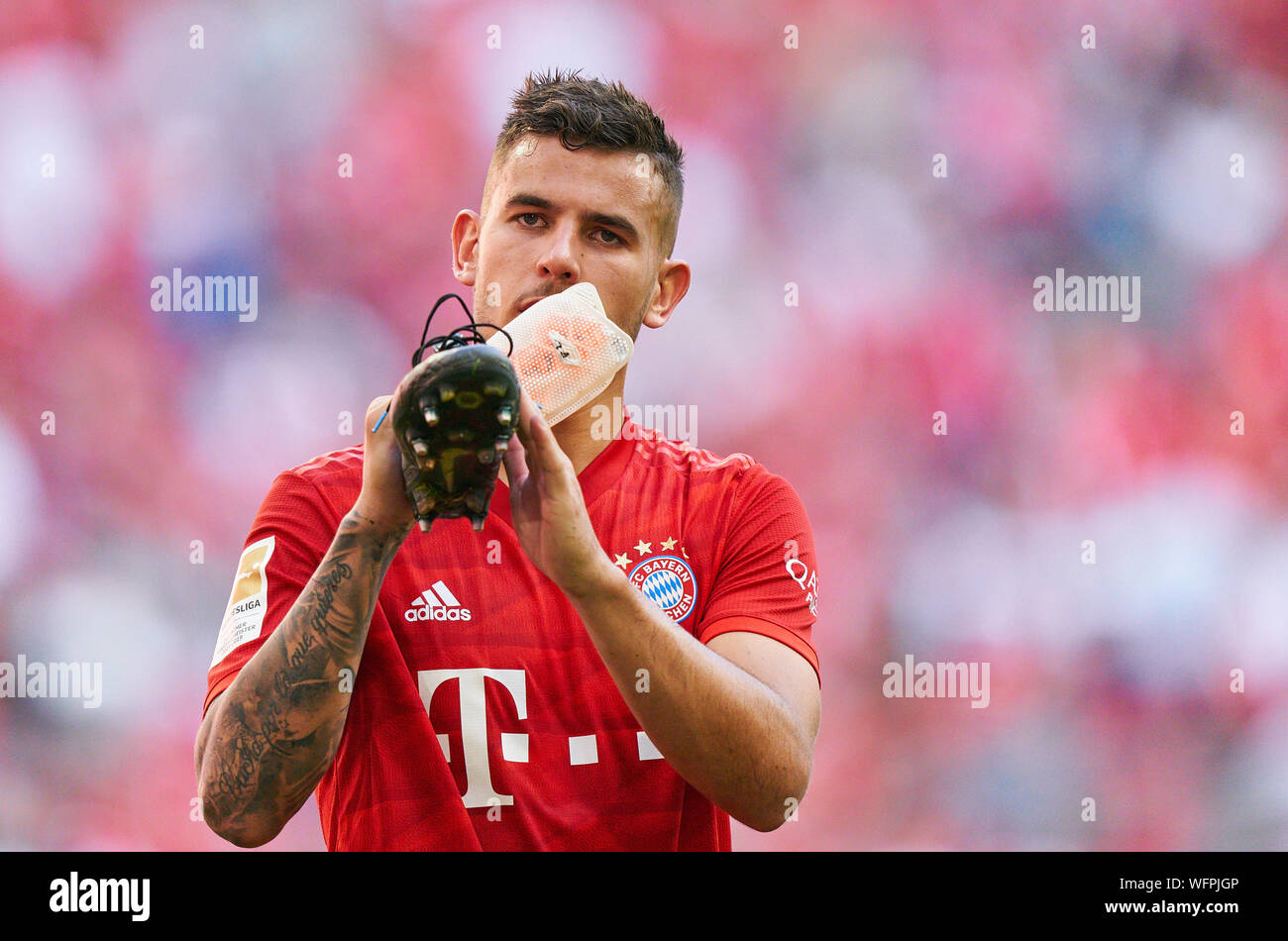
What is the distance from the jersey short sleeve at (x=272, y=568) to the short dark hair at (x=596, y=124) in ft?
3.23

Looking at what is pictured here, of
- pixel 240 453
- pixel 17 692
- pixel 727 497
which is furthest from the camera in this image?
pixel 240 453

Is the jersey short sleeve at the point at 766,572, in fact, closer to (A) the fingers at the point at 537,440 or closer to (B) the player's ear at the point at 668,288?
(B) the player's ear at the point at 668,288

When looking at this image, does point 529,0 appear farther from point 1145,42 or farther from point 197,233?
point 1145,42

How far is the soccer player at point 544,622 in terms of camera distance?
78.2 inches

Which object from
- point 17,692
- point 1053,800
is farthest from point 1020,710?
point 17,692

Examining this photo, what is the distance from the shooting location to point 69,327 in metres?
5.18

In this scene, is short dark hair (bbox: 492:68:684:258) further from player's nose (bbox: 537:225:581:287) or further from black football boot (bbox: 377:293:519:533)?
black football boot (bbox: 377:293:519:533)

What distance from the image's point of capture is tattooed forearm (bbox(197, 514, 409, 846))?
1972 millimetres

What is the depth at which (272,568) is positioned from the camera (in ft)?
7.56

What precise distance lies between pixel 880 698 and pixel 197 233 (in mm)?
3574
